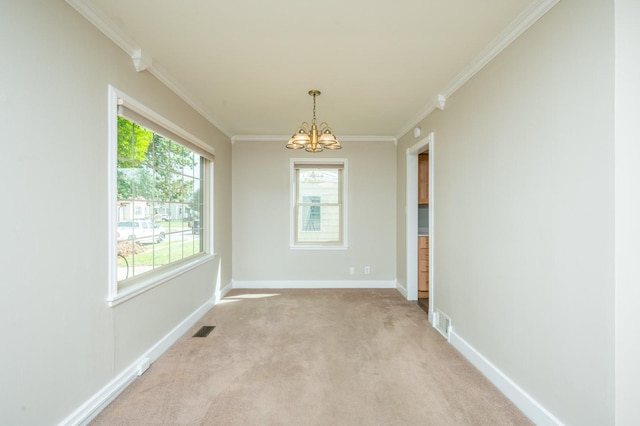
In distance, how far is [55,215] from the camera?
5.82 feet

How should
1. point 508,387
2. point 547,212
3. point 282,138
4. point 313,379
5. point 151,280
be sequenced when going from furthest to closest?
point 282,138 < point 151,280 < point 313,379 < point 508,387 < point 547,212

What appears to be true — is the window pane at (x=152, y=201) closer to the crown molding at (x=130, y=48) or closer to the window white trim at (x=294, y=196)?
the crown molding at (x=130, y=48)

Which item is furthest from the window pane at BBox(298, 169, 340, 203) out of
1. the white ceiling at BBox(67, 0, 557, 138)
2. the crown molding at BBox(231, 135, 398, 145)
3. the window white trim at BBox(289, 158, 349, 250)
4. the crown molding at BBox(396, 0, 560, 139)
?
the crown molding at BBox(396, 0, 560, 139)

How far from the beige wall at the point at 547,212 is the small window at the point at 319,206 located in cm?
280

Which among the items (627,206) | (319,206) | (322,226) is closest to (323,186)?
(319,206)

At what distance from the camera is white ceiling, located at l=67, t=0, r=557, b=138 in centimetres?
201

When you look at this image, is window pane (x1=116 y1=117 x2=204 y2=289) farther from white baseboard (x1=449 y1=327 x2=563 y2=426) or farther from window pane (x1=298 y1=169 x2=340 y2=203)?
white baseboard (x1=449 y1=327 x2=563 y2=426)

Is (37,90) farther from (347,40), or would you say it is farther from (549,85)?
(549,85)

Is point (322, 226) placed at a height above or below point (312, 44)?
below

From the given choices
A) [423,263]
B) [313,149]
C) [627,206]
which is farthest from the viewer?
[423,263]

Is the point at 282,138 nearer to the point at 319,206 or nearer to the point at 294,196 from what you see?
the point at 294,196

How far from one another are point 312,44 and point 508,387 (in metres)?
2.83

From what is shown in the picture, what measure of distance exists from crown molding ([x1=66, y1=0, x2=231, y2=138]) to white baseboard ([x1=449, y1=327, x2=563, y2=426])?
3.57m

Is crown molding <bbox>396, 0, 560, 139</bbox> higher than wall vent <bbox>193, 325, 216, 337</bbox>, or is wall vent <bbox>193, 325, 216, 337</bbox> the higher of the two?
crown molding <bbox>396, 0, 560, 139</bbox>
